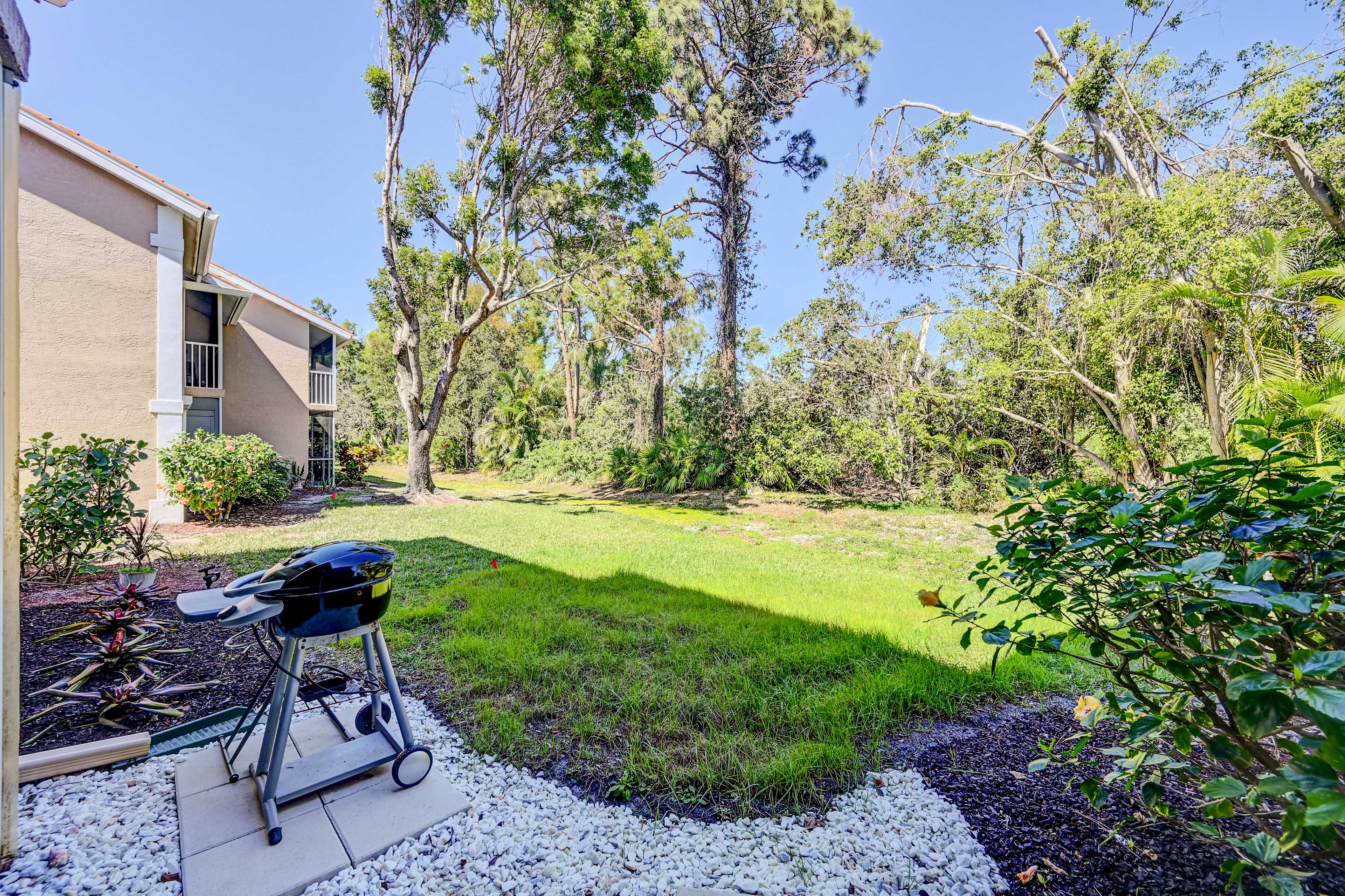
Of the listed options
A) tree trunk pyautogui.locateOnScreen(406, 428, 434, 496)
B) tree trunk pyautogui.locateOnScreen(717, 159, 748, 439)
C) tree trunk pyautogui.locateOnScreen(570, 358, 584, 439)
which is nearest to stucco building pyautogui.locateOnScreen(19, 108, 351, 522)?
tree trunk pyautogui.locateOnScreen(406, 428, 434, 496)

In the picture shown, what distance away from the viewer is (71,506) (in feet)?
15.0

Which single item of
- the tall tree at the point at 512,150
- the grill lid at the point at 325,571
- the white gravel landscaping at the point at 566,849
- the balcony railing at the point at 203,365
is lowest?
the white gravel landscaping at the point at 566,849

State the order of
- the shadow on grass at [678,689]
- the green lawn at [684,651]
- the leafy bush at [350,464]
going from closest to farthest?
the shadow on grass at [678,689], the green lawn at [684,651], the leafy bush at [350,464]

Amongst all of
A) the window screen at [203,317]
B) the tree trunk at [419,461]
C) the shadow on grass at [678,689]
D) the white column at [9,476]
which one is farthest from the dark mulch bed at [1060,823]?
the window screen at [203,317]

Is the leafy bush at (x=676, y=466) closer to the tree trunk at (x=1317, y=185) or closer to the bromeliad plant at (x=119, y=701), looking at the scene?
the tree trunk at (x=1317, y=185)

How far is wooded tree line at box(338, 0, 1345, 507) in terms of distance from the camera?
7117 mm

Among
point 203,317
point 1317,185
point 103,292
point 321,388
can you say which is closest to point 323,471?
point 321,388

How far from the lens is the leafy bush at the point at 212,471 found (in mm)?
8078

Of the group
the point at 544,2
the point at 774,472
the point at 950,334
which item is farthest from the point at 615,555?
the point at 544,2

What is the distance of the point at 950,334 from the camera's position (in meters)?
9.95

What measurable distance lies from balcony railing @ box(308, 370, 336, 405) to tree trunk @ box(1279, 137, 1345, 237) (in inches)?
730

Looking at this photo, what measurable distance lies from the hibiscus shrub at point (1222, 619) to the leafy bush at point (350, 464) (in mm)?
16801

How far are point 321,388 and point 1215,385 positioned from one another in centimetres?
1807

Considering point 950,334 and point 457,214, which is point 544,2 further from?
point 950,334
